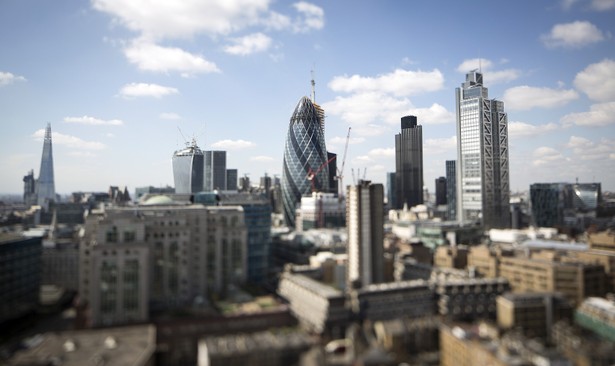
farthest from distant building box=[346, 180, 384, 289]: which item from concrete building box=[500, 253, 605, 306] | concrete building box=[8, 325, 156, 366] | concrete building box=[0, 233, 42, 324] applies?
concrete building box=[0, 233, 42, 324]

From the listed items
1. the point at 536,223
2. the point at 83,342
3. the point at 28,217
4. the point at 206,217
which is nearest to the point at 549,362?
the point at 83,342

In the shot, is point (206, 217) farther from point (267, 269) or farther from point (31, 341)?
point (31, 341)

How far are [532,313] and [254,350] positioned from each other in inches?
1823

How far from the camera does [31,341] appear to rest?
61.0m

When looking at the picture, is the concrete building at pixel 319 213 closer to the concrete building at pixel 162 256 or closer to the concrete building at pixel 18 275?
the concrete building at pixel 162 256

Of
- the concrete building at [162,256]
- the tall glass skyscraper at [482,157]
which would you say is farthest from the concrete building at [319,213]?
the concrete building at [162,256]

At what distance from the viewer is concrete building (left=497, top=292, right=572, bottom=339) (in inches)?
2923

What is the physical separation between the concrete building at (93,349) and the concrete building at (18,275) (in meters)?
22.1

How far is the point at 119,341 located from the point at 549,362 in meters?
53.1

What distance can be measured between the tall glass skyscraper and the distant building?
364 feet

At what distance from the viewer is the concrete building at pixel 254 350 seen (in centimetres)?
5625

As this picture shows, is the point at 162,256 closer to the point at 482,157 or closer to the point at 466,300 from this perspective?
the point at 466,300

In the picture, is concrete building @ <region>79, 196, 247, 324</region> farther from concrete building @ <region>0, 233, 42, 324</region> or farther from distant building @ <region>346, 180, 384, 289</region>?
distant building @ <region>346, 180, 384, 289</region>

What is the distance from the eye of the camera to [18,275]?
82.0m
